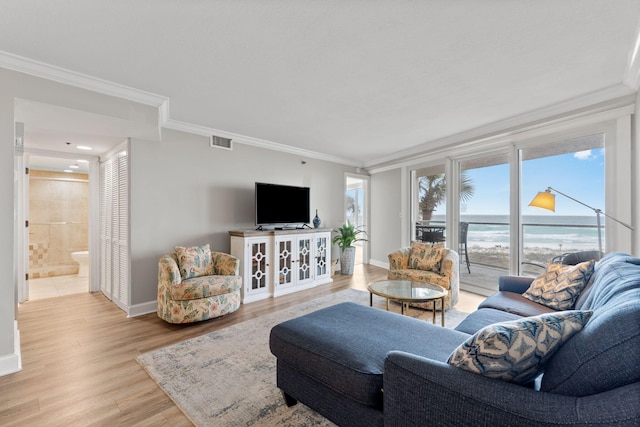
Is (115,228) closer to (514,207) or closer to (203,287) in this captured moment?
(203,287)

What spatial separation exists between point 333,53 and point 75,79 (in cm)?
219

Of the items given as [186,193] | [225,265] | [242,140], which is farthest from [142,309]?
[242,140]

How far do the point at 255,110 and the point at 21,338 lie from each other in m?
3.21

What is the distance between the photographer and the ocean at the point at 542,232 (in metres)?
3.22

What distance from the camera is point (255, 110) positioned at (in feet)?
10.8

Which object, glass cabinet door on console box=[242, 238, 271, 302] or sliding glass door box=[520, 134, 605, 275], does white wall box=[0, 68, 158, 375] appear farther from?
sliding glass door box=[520, 134, 605, 275]

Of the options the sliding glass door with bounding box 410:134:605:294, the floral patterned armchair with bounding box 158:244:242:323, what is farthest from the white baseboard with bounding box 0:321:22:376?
the sliding glass door with bounding box 410:134:605:294

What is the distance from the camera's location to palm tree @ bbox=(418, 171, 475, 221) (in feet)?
14.8

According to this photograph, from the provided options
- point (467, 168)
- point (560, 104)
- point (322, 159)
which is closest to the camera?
point (560, 104)

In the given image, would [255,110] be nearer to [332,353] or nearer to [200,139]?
[200,139]

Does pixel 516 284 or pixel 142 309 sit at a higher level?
pixel 516 284

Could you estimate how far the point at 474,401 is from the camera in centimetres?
96

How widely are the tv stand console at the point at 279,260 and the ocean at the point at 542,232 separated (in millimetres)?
2351

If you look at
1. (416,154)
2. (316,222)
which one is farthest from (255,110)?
(416,154)
